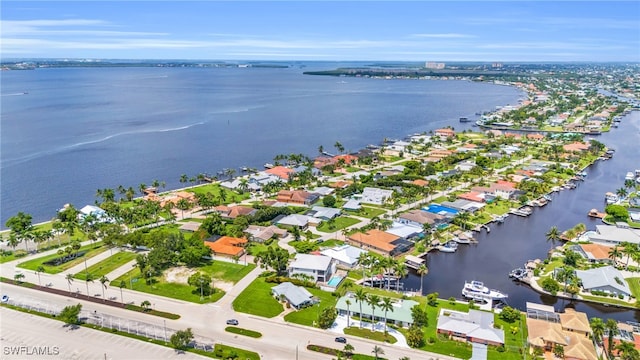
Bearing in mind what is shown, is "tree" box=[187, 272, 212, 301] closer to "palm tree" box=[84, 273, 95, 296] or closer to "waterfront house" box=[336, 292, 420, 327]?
"palm tree" box=[84, 273, 95, 296]

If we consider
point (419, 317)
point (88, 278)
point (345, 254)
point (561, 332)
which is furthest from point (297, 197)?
point (561, 332)

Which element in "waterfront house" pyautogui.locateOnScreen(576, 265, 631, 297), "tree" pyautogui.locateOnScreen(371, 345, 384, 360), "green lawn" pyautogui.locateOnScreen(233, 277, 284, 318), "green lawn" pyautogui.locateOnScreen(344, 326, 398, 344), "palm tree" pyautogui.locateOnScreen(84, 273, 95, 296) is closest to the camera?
"tree" pyautogui.locateOnScreen(371, 345, 384, 360)

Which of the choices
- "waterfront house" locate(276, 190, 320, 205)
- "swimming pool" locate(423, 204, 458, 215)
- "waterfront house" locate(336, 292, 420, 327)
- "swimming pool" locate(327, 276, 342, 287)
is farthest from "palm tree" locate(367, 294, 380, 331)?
"waterfront house" locate(276, 190, 320, 205)

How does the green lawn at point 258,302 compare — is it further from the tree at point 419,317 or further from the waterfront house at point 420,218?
the waterfront house at point 420,218

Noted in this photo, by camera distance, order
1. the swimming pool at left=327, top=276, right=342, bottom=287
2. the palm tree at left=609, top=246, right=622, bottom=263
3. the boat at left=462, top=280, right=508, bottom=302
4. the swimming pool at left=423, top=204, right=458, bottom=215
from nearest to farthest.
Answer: the boat at left=462, top=280, right=508, bottom=302 → the swimming pool at left=327, top=276, right=342, bottom=287 → the palm tree at left=609, top=246, right=622, bottom=263 → the swimming pool at left=423, top=204, right=458, bottom=215

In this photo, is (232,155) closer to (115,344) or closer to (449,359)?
(115,344)

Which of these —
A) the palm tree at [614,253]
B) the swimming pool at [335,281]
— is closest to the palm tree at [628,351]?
the palm tree at [614,253]

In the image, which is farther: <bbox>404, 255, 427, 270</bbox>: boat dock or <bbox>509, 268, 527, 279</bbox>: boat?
<bbox>404, 255, 427, 270</bbox>: boat dock

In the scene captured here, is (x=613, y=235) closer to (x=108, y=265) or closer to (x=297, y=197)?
(x=297, y=197)
